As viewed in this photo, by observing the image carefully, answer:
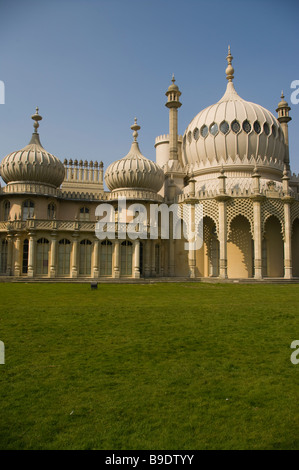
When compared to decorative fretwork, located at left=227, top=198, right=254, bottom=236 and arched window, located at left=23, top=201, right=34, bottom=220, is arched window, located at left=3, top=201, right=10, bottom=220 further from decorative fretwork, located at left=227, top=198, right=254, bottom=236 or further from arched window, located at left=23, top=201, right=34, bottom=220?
decorative fretwork, located at left=227, top=198, right=254, bottom=236

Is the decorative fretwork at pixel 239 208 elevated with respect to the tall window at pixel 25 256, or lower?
elevated

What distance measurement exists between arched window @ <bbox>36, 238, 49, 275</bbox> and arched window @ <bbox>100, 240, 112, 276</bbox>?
13.3 feet

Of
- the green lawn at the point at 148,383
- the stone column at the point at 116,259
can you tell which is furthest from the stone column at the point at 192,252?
the green lawn at the point at 148,383

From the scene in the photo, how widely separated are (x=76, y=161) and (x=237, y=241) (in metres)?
18.3

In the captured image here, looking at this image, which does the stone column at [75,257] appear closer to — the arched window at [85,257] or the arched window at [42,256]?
the arched window at [85,257]

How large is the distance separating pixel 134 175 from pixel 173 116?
9256 millimetres

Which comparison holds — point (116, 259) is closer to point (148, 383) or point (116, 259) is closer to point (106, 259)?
point (106, 259)

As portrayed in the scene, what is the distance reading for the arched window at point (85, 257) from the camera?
28.9 meters

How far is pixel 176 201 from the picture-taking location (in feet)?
118

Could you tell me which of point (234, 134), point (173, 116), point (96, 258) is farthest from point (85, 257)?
point (173, 116)

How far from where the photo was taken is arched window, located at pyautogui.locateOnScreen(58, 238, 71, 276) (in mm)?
28567

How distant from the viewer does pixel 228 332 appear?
350 inches

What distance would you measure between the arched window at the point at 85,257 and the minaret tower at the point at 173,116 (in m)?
14.7

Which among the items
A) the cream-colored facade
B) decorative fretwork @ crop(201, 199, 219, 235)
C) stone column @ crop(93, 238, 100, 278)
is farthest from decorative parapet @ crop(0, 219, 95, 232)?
decorative fretwork @ crop(201, 199, 219, 235)
